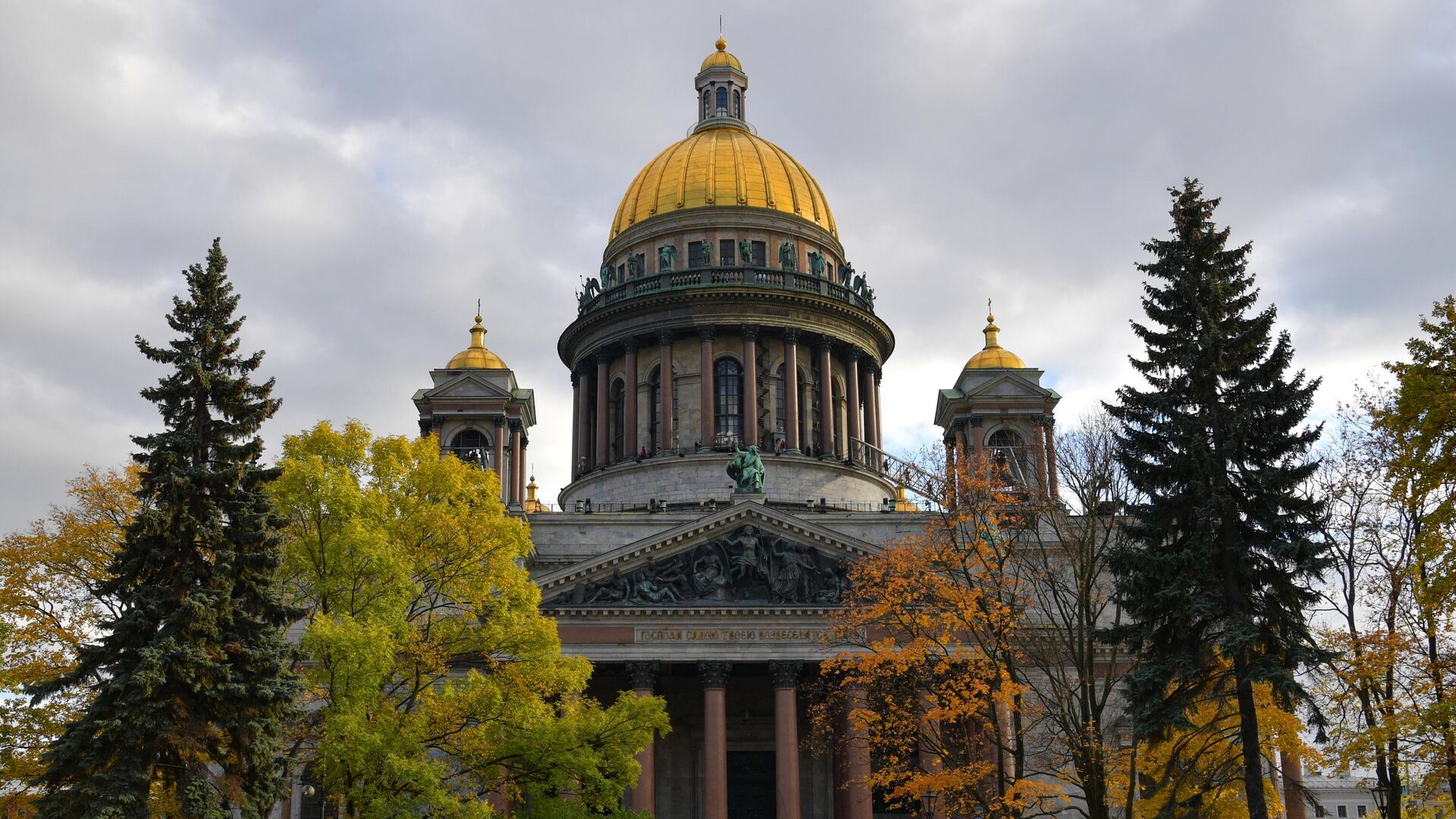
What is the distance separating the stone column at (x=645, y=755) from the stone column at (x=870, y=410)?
22.6m

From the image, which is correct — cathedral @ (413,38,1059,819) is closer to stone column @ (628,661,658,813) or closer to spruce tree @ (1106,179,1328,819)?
stone column @ (628,661,658,813)

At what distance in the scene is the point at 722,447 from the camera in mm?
59625

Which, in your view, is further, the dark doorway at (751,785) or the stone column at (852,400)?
the stone column at (852,400)

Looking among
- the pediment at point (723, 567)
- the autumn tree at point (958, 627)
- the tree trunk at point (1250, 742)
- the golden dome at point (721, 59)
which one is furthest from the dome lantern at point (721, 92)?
the tree trunk at point (1250, 742)

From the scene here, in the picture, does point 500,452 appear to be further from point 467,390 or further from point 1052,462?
point 1052,462

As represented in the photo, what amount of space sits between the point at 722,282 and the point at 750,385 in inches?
200

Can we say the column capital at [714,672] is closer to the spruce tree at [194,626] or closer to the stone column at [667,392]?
the stone column at [667,392]

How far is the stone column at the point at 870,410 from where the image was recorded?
65.0 m

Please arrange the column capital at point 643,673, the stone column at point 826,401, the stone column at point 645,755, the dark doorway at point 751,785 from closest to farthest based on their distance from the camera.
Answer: the stone column at point 645,755
the column capital at point 643,673
the dark doorway at point 751,785
the stone column at point 826,401

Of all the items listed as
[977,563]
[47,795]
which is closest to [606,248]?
[977,563]

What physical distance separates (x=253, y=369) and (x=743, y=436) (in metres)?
34.3

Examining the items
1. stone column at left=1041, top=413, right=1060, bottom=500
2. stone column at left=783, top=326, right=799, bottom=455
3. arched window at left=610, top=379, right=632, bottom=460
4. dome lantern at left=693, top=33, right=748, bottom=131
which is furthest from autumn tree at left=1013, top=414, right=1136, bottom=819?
dome lantern at left=693, top=33, right=748, bottom=131

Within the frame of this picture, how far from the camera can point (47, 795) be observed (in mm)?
24766

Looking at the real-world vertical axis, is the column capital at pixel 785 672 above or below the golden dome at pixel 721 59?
below
